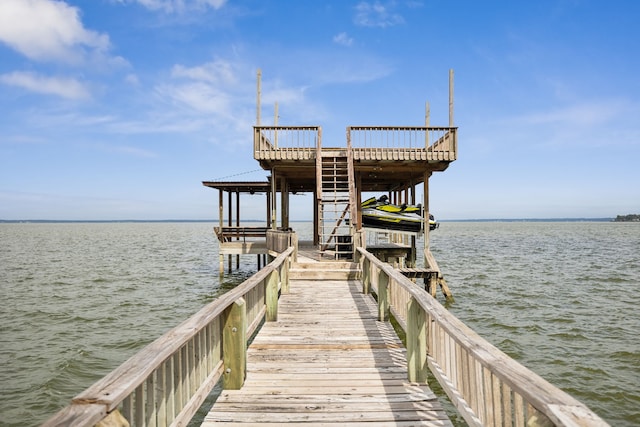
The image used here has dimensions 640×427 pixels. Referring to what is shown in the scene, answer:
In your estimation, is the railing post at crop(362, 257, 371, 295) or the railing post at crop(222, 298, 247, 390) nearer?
the railing post at crop(222, 298, 247, 390)

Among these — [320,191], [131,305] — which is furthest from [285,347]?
[131,305]

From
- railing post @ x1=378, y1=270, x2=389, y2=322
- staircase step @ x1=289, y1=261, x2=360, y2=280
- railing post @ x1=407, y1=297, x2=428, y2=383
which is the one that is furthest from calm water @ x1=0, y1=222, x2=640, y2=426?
railing post @ x1=407, y1=297, x2=428, y2=383

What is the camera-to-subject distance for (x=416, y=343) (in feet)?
14.1

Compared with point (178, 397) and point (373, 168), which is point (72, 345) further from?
point (373, 168)

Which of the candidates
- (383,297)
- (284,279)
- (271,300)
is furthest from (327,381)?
(284,279)

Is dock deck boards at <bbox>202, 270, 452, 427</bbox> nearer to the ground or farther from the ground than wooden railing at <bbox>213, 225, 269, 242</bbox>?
nearer to the ground

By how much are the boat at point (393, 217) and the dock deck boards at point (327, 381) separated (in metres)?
8.62

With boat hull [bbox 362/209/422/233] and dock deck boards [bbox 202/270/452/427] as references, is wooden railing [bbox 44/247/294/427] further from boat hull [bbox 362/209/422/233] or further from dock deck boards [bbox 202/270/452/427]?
boat hull [bbox 362/209/422/233]

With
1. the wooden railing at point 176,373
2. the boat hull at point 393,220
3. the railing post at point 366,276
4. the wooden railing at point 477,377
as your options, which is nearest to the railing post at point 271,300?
the wooden railing at point 176,373

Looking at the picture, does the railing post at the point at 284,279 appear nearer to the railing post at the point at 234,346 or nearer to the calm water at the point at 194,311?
the calm water at the point at 194,311

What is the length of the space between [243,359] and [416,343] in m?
1.93

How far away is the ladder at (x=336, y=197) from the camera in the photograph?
12.6m

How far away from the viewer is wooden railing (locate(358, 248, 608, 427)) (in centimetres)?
177

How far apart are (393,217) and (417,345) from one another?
458 inches
